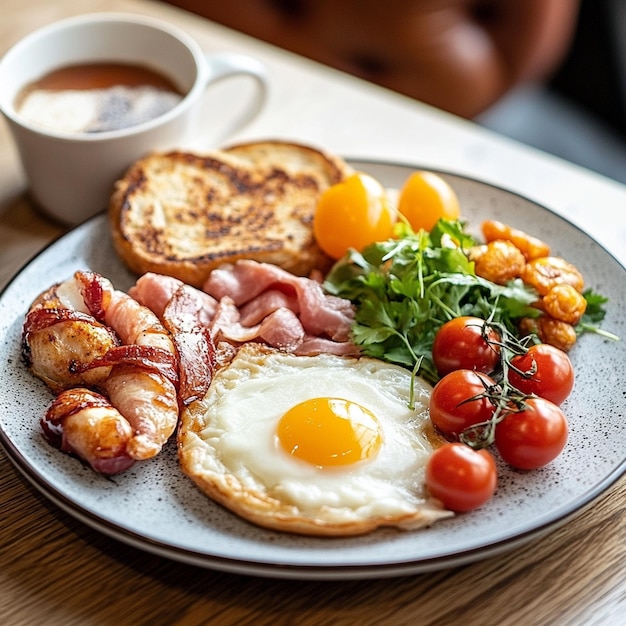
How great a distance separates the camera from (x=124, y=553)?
180 cm

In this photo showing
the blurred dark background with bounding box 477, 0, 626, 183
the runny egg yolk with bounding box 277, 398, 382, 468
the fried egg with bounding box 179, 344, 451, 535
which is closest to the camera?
the fried egg with bounding box 179, 344, 451, 535

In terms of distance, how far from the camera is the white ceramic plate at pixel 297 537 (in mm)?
1596

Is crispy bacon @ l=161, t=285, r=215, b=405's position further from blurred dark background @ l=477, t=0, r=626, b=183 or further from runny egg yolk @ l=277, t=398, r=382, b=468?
blurred dark background @ l=477, t=0, r=626, b=183

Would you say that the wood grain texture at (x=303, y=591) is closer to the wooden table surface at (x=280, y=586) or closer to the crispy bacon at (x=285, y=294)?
the wooden table surface at (x=280, y=586)

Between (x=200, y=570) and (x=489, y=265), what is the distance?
3.54 feet

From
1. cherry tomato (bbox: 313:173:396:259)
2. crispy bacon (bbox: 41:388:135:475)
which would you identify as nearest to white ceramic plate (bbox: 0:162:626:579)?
crispy bacon (bbox: 41:388:135:475)

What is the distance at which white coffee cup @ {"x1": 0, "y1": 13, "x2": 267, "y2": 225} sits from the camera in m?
2.59

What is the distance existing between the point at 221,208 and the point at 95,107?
1.80ft

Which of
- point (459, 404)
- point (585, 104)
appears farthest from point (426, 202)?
point (585, 104)

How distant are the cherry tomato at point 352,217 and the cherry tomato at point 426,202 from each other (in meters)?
0.10

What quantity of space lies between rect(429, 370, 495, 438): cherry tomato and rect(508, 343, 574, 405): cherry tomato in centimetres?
10

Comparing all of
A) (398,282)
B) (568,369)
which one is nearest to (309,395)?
(398,282)

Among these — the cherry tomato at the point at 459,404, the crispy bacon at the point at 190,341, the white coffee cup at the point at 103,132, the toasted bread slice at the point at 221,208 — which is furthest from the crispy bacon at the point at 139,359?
the white coffee cup at the point at 103,132

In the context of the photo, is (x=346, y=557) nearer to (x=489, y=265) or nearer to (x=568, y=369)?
(x=568, y=369)
